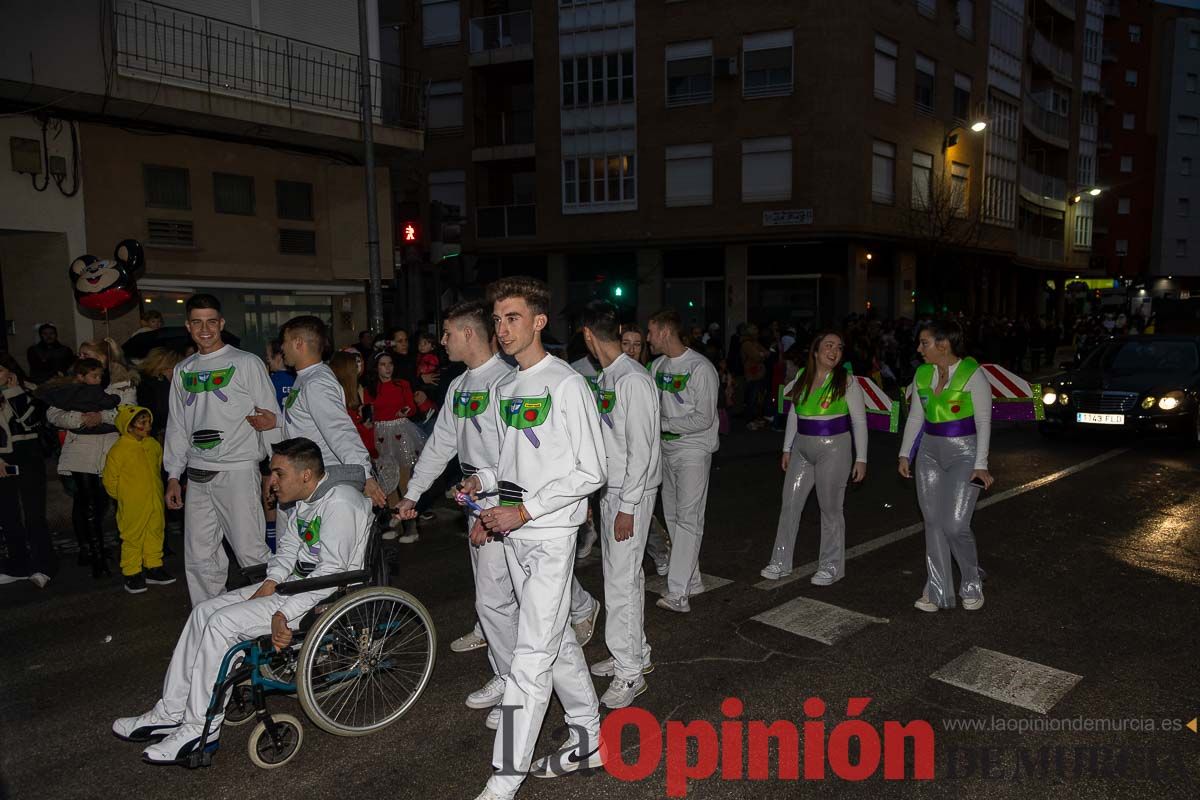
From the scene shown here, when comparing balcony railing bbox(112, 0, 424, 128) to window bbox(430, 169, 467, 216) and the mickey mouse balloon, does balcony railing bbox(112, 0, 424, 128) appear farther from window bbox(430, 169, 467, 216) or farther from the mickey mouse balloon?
window bbox(430, 169, 467, 216)

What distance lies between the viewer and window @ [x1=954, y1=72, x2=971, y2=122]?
30766 millimetres

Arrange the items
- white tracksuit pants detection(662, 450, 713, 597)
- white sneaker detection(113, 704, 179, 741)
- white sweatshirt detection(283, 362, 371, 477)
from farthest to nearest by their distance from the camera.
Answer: white tracksuit pants detection(662, 450, 713, 597) < white sweatshirt detection(283, 362, 371, 477) < white sneaker detection(113, 704, 179, 741)

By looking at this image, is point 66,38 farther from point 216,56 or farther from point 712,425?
point 712,425

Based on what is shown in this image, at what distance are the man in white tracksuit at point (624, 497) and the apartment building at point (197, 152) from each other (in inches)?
422

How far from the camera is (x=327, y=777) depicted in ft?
12.4

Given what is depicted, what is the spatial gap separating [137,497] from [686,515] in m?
4.36

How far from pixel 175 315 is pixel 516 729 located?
1278cm

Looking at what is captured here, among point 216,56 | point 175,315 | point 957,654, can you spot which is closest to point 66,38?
point 216,56

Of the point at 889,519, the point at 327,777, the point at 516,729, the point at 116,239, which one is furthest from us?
the point at 116,239

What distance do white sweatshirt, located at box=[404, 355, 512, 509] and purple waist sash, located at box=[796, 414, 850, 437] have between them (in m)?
2.69

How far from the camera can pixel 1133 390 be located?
12.4 meters

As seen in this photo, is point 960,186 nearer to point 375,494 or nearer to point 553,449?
point 375,494

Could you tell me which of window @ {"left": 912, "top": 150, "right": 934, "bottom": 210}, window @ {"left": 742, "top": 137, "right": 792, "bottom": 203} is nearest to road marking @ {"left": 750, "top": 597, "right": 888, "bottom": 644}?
window @ {"left": 742, "top": 137, "right": 792, "bottom": 203}

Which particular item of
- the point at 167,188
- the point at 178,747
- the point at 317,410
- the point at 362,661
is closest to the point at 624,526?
the point at 362,661
